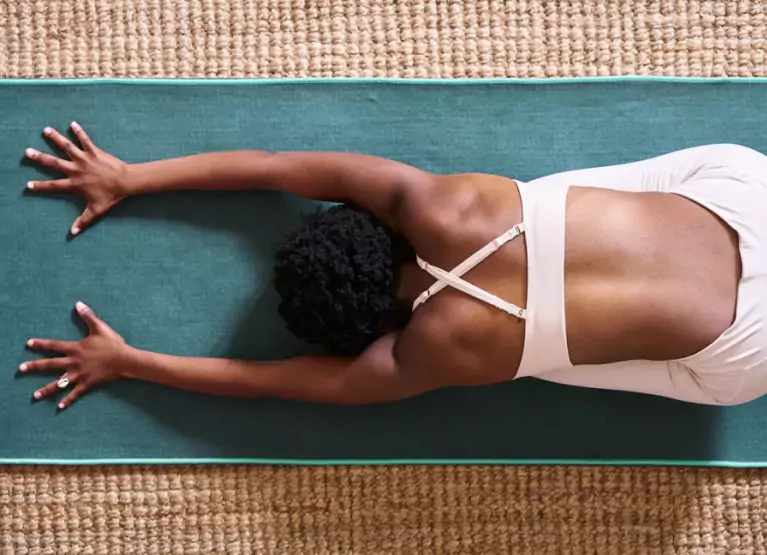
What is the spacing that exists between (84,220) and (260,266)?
0.90ft

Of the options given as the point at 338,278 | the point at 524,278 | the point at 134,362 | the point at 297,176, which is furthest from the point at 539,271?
the point at 134,362

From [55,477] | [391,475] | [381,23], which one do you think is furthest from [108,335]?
[381,23]

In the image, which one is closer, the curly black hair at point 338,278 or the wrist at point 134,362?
the curly black hair at point 338,278

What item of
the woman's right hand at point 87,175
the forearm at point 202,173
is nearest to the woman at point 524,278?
the forearm at point 202,173

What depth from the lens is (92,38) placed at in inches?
43.2

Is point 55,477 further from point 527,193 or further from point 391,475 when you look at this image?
point 527,193

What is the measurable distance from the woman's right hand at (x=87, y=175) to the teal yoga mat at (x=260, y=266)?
22 millimetres

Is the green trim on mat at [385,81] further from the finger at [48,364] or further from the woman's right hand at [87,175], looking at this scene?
the finger at [48,364]

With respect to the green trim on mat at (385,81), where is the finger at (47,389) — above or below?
below

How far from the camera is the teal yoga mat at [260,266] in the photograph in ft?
3.50

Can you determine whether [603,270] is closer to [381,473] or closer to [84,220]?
[381,473]

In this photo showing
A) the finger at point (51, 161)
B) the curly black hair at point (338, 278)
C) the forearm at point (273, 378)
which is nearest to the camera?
the curly black hair at point (338, 278)

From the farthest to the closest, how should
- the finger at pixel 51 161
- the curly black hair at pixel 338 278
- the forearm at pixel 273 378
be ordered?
the finger at pixel 51 161, the forearm at pixel 273 378, the curly black hair at pixel 338 278

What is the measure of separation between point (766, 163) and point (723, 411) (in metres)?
0.39
